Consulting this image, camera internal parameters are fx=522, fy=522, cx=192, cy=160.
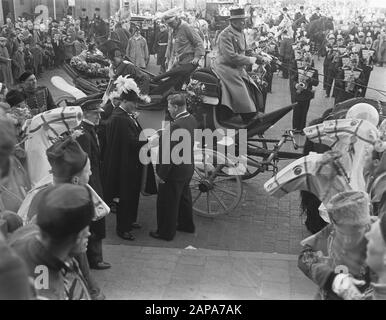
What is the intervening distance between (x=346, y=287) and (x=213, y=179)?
402cm

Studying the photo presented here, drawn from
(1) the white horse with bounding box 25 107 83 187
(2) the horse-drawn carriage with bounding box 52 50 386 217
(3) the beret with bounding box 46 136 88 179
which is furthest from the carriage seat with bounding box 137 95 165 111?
(3) the beret with bounding box 46 136 88 179

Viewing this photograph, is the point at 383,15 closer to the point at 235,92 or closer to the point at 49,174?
the point at 235,92

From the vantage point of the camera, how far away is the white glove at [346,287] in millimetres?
2598

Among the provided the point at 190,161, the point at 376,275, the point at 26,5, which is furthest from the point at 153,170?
the point at 26,5

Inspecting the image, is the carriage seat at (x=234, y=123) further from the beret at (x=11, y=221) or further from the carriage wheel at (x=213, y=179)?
the beret at (x=11, y=221)

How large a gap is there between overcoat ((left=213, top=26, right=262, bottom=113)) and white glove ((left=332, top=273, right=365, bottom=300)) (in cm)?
439

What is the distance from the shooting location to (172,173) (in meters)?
5.77

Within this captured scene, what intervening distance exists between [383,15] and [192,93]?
1064 inches

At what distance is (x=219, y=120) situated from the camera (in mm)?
7023

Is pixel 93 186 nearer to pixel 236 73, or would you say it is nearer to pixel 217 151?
pixel 217 151

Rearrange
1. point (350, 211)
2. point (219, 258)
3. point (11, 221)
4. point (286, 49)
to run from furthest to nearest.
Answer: point (286, 49) < point (219, 258) < point (11, 221) < point (350, 211)

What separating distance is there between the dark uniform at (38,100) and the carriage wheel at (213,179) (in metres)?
2.08

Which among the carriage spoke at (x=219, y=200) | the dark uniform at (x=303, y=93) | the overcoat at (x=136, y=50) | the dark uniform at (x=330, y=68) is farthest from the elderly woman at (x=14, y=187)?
the overcoat at (x=136, y=50)

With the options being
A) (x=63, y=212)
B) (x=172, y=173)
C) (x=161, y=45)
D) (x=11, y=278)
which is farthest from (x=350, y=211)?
(x=161, y=45)
